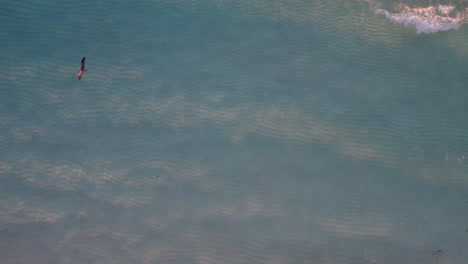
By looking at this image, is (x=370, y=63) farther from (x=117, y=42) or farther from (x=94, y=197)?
(x=94, y=197)

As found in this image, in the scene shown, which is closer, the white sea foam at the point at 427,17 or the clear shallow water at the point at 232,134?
the clear shallow water at the point at 232,134

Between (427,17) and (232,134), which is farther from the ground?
(427,17)

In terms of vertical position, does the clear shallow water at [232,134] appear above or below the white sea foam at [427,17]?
below

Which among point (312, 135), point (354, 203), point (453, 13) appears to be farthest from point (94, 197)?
point (453, 13)

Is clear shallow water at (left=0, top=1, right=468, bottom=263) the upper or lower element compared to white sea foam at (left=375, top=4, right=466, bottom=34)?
lower

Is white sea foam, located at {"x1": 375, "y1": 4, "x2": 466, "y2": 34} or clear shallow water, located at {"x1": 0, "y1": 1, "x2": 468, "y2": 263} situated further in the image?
white sea foam, located at {"x1": 375, "y1": 4, "x2": 466, "y2": 34}
